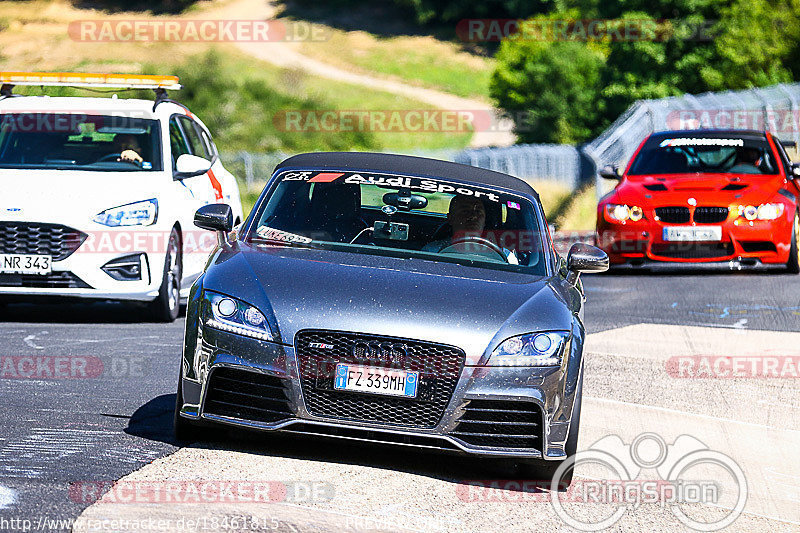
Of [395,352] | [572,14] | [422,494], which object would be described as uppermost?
[395,352]

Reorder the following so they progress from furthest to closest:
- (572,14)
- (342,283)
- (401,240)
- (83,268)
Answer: (572,14), (83,268), (401,240), (342,283)

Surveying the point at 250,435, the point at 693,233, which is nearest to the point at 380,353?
the point at 250,435

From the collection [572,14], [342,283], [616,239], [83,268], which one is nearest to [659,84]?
[572,14]

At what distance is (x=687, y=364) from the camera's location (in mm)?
10375

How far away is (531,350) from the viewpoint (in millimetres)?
6570

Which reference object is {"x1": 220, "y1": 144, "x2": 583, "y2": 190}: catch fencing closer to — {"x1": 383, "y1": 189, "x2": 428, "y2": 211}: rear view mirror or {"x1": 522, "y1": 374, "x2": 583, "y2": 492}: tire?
{"x1": 383, "y1": 189, "x2": 428, "y2": 211}: rear view mirror

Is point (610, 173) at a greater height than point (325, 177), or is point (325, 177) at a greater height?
point (325, 177)

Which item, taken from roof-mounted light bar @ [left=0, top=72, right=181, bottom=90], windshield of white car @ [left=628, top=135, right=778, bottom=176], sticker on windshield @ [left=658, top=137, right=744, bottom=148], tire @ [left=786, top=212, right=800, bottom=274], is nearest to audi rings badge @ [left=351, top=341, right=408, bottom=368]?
roof-mounted light bar @ [left=0, top=72, right=181, bottom=90]

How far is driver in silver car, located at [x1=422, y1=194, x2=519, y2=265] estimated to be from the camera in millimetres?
7730

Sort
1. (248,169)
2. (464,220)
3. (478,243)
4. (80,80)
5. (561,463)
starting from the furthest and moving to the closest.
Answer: (248,169), (80,80), (464,220), (478,243), (561,463)

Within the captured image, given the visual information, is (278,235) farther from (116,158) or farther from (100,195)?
(116,158)

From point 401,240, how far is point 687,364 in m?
3.42

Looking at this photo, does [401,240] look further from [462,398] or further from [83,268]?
[83,268]

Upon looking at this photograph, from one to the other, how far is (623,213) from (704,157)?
1.79 metres
